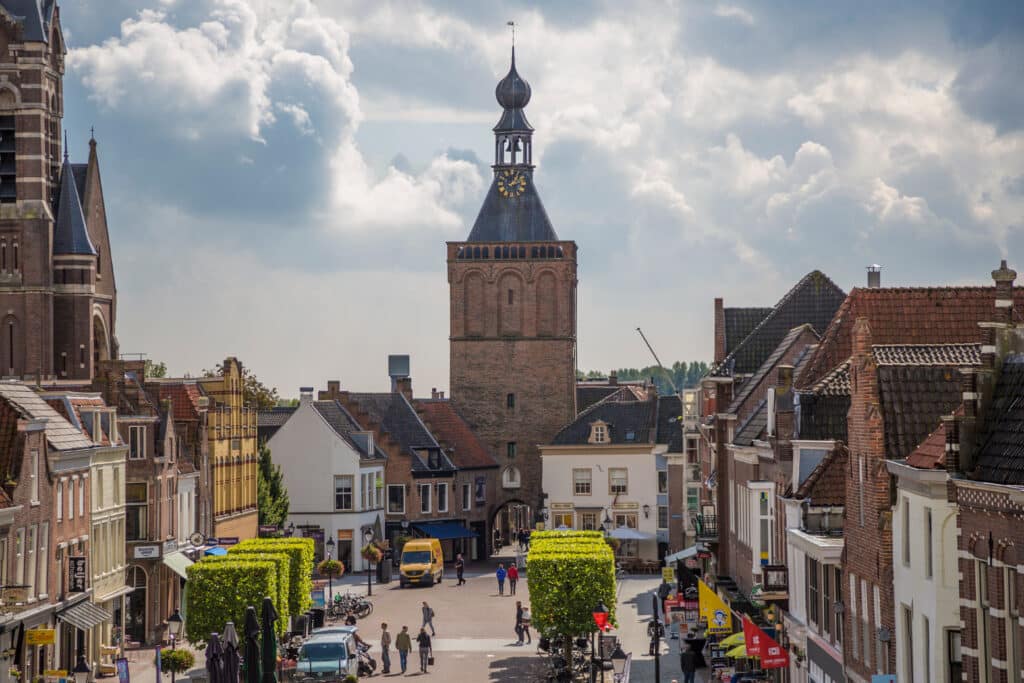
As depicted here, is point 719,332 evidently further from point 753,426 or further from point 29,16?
point 29,16

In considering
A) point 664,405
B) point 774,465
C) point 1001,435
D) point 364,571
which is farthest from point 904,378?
point 664,405

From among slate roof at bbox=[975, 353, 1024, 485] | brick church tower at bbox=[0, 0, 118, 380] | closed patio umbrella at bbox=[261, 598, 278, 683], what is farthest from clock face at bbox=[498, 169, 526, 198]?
slate roof at bbox=[975, 353, 1024, 485]

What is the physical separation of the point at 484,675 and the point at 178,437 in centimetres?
2278

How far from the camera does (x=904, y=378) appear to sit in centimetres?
3127

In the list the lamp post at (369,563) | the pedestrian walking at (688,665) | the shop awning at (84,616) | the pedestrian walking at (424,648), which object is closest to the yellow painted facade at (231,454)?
the lamp post at (369,563)

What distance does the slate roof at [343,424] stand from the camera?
98875 mm

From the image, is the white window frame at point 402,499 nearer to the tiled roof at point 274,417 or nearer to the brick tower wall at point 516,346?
the tiled roof at point 274,417

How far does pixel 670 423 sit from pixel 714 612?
55898 mm

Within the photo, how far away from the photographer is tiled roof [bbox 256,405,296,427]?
103 m

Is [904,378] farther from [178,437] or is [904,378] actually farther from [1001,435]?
[178,437]

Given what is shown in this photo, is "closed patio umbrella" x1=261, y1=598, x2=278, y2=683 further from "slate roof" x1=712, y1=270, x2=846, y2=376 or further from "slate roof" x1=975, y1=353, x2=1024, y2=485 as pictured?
"slate roof" x1=712, y1=270, x2=846, y2=376

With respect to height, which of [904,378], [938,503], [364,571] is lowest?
[364,571]

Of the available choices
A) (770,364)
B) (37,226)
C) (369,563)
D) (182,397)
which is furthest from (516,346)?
(770,364)

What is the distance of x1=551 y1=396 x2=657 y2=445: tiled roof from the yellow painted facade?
86.1ft
